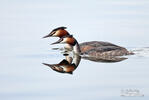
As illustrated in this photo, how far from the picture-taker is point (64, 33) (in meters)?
5.76

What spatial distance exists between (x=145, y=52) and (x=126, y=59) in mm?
292

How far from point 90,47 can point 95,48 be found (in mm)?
48

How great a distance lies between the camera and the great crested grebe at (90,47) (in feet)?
18.8

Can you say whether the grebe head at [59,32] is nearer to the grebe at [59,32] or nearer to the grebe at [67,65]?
the grebe at [59,32]

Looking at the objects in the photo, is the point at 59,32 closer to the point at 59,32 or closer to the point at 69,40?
the point at 59,32

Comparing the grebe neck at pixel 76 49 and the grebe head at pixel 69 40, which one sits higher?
the grebe head at pixel 69 40

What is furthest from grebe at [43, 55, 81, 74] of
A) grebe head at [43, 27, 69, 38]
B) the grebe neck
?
grebe head at [43, 27, 69, 38]

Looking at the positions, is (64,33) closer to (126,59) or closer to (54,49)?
(54,49)

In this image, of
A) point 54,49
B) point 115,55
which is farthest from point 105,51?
point 54,49

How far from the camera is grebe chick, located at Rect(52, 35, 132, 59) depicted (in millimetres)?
5727

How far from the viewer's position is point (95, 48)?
576cm

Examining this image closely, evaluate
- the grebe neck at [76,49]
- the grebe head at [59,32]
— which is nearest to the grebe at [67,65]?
the grebe neck at [76,49]

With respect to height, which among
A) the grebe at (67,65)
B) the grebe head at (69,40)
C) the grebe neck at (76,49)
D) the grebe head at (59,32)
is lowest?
the grebe at (67,65)

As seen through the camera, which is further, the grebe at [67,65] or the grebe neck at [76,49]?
the grebe neck at [76,49]
